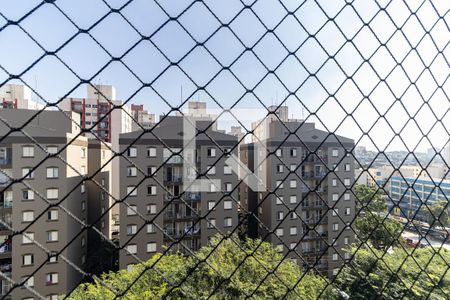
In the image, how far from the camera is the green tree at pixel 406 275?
27.5 inches

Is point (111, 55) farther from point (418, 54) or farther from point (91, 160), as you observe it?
point (91, 160)

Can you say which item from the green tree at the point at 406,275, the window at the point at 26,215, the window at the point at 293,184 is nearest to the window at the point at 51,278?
the window at the point at 26,215

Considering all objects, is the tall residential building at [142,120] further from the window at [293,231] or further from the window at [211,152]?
the window at [293,231]

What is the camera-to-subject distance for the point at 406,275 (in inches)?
74.5

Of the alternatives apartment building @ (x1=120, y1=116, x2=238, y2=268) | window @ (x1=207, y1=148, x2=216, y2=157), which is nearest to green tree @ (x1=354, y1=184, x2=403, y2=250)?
apartment building @ (x1=120, y1=116, x2=238, y2=268)

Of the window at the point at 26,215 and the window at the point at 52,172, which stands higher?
the window at the point at 52,172

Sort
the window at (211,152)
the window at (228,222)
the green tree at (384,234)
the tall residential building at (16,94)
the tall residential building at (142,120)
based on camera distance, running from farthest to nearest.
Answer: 1. the window at (228,222)
2. the window at (211,152)
3. the tall residential building at (16,94)
4. the green tree at (384,234)
5. the tall residential building at (142,120)

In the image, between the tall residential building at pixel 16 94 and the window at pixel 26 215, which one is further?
the window at pixel 26 215

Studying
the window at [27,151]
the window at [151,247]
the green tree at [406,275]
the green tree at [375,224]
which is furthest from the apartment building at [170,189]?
the green tree at [406,275]

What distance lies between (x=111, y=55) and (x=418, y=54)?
0.69 meters

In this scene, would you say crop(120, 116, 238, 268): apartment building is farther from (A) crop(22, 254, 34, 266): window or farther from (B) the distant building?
(B) the distant building

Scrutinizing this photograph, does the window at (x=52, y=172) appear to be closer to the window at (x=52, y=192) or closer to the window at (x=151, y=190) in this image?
the window at (x=52, y=192)

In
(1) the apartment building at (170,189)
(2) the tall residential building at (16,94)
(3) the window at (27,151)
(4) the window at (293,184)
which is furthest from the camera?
(4) the window at (293,184)

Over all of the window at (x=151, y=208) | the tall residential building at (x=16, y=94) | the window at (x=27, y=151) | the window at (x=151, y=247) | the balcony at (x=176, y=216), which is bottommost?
the window at (x=151, y=247)
